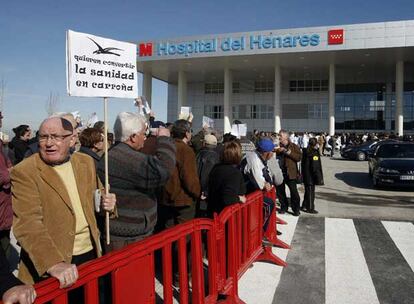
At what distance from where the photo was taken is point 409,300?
4387 millimetres

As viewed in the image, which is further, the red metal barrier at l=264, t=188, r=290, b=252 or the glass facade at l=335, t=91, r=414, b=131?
the glass facade at l=335, t=91, r=414, b=131

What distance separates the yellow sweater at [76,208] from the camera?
8.71 feet

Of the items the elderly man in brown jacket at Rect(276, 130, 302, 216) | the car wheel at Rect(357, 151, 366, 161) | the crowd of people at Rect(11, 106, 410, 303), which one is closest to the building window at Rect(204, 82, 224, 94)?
the car wheel at Rect(357, 151, 366, 161)

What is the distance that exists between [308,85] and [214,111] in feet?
40.4

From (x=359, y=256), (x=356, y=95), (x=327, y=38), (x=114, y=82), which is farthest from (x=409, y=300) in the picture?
(x=356, y=95)

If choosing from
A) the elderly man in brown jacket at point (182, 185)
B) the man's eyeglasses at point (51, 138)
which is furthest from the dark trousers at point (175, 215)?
the man's eyeglasses at point (51, 138)

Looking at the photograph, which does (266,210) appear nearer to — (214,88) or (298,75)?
(298,75)

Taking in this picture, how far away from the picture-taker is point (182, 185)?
4.84m

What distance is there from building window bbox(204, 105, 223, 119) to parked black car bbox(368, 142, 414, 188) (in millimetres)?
36738

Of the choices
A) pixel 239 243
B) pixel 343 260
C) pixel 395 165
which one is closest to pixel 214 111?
pixel 395 165

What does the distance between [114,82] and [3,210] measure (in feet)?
7.03

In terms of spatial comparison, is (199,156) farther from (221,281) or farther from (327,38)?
(327,38)

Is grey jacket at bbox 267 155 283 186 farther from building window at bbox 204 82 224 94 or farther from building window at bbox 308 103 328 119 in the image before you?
building window at bbox 204 82 224 94

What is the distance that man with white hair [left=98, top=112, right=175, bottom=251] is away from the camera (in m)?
3.17
